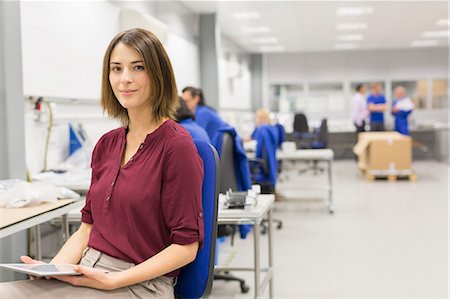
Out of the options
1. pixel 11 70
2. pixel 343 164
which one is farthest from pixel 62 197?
pixel 343 164

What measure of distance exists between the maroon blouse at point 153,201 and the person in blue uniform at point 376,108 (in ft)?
32.8

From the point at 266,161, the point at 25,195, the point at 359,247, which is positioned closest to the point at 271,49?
the point at 266,161

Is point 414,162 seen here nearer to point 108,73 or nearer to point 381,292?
point 381,292

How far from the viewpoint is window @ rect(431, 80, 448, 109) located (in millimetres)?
14641

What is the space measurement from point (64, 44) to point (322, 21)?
6704 mm

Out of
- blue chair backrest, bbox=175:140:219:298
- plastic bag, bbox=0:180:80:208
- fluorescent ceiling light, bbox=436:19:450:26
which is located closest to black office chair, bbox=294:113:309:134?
fluorescent ceiling light, bbox=436:19:450:26

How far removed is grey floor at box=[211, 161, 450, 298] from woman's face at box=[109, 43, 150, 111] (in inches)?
85.7

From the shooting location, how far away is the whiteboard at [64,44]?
148 inches

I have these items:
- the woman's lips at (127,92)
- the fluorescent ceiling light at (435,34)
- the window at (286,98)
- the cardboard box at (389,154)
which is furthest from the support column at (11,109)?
the window at (286,98)

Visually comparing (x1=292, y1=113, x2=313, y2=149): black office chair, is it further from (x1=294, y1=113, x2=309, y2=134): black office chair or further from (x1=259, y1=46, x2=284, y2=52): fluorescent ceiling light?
(x1=259, y1=46, x2=284, y2=52): fluorescent ceiling light

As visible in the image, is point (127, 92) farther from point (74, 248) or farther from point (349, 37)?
point (349, 37)

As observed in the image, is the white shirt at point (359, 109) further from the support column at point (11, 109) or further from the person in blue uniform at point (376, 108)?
the support column at point (11, 109)

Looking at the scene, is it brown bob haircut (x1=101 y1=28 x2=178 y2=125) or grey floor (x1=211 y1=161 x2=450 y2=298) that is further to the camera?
grey floor (x1=211 y1=161 x2=450 y2=298)

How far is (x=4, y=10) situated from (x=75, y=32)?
1.53m
